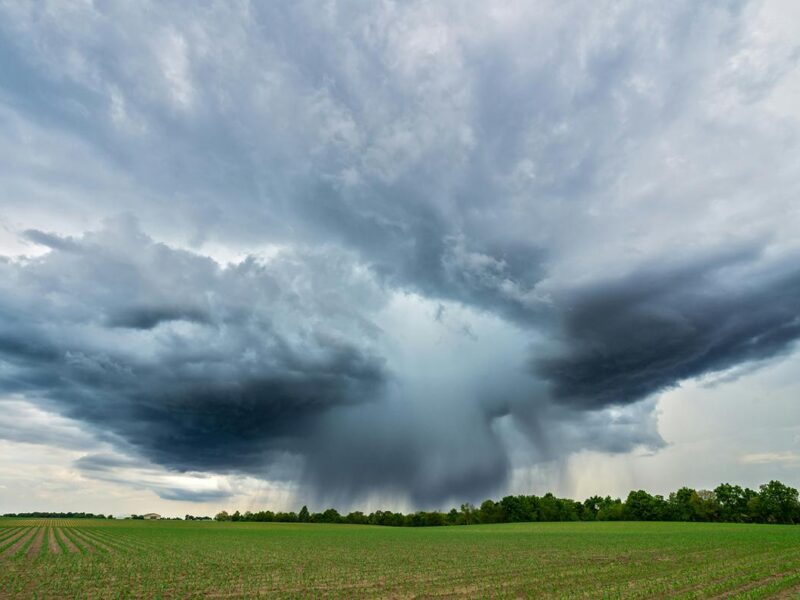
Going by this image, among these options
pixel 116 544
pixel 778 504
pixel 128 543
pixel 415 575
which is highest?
pixel 778 504

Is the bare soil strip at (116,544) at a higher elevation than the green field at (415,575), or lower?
higher

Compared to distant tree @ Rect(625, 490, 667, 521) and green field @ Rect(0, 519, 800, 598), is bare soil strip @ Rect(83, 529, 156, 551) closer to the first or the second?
green field @ Rect(0, 519, 800, 598)

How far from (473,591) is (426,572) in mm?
11115

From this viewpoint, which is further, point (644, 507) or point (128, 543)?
point (644, 507)

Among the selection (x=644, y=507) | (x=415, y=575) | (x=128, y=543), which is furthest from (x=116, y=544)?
(x=644, y=507)

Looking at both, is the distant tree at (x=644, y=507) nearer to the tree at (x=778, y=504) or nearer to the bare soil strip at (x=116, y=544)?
the tree at (x=778, y=504)

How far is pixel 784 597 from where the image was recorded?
26469 millimetres

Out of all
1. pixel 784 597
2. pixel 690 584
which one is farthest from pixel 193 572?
pixel 784 597

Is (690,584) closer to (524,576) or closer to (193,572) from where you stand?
(524,576)

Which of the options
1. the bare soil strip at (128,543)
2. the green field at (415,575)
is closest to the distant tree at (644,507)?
the green field at (415,575)

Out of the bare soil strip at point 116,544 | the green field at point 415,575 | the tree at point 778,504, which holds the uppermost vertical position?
the tree at point 778,504

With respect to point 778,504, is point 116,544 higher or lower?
lower

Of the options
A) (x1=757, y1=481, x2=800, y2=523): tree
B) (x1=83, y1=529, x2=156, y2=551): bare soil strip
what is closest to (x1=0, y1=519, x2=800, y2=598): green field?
(x1=83, y1=529, x2=156, y2=551): bare soil strip

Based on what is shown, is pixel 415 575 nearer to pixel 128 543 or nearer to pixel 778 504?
pixel 128 543
